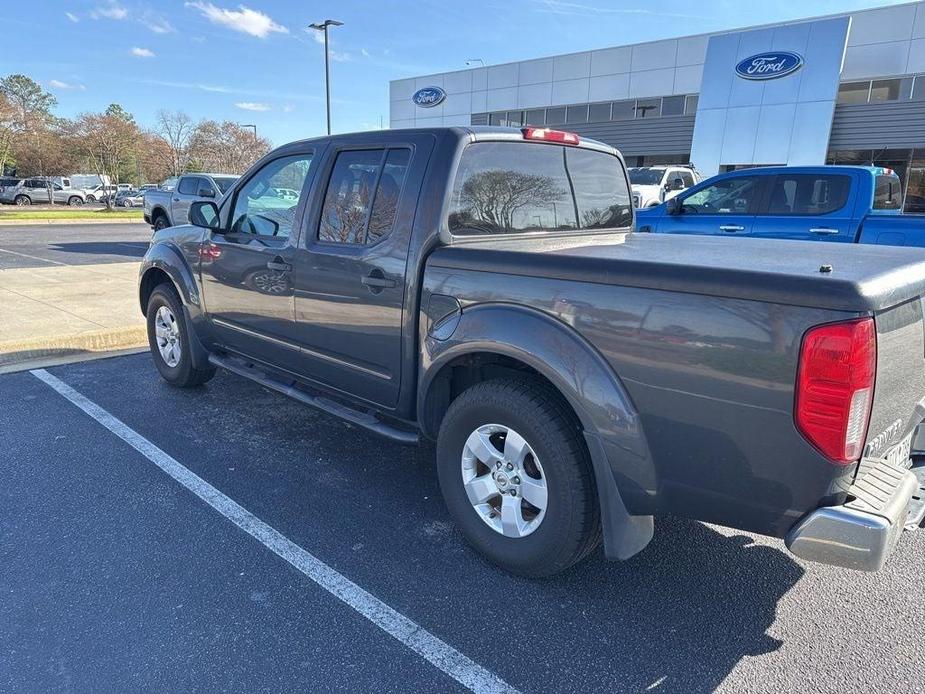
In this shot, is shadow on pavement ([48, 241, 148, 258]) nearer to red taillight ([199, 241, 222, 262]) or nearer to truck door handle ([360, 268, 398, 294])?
red taillight ([199, 241, 222, 262])

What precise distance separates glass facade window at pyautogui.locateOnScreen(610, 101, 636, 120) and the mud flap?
27714 millimetres

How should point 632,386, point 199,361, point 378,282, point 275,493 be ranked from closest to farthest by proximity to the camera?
point 632,386, point 378,282, point 275,493, point 199,361

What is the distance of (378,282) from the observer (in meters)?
3.27

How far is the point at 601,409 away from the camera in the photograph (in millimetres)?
2439

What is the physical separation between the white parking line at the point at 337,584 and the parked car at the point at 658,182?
12.4 m

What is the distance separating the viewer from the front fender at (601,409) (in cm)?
240

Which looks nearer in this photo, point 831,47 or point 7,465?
point 7,465

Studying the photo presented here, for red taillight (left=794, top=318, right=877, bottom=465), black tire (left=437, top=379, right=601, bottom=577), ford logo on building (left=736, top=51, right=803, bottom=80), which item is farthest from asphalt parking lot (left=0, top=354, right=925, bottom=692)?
ford logo on building (left=736, top=51, right=803, bottom=80)

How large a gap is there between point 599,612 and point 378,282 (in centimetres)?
186

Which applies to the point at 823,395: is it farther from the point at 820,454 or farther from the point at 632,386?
the point at 632,386

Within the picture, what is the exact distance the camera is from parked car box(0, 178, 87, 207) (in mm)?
40031

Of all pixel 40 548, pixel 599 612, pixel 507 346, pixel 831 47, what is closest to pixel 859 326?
pixel 507 346

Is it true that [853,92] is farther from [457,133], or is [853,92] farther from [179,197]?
[457,133]

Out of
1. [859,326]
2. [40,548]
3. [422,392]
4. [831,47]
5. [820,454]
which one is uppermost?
[831,47]
